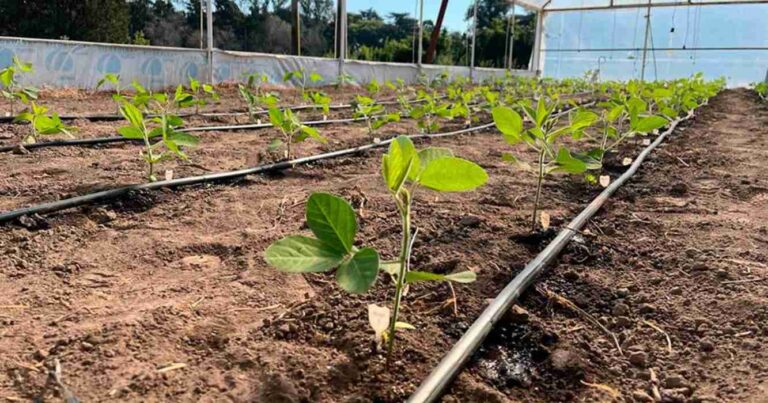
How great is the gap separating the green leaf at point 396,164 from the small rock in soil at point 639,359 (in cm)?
53

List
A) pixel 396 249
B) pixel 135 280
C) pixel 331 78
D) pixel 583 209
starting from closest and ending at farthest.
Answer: pixel 135 280, pixel 396 249, pixel 583 209, pixel 331 78

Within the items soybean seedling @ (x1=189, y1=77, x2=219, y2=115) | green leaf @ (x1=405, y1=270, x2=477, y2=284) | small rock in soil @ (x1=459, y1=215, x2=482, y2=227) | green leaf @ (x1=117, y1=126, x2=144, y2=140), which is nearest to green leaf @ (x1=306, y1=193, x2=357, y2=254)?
green leaf @ (x1=405, y1=270, x2=477, y2=284)

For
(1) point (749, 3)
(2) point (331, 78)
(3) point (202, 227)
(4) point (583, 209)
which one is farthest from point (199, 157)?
(1) point (749, 3)

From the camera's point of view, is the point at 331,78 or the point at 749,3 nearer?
the point at 331,78

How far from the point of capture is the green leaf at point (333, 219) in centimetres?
83

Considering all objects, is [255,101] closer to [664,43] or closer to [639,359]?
[639,359]

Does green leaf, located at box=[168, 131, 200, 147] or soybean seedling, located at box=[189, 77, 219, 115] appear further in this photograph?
soybean seedling, located at box=[189, 77, 219, 115]

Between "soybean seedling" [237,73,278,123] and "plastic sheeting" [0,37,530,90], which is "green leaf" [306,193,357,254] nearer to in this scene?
"soybean seedling" [237,73,278,123]

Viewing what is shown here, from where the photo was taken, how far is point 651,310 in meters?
1.18

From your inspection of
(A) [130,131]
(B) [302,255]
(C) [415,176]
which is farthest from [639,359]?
(A) [130,131]

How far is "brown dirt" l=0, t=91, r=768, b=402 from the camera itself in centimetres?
91

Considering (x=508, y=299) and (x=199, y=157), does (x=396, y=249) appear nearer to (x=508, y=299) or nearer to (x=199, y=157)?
(x=508, y=299)

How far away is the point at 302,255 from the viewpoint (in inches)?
32.8

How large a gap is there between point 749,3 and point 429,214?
1939cm
